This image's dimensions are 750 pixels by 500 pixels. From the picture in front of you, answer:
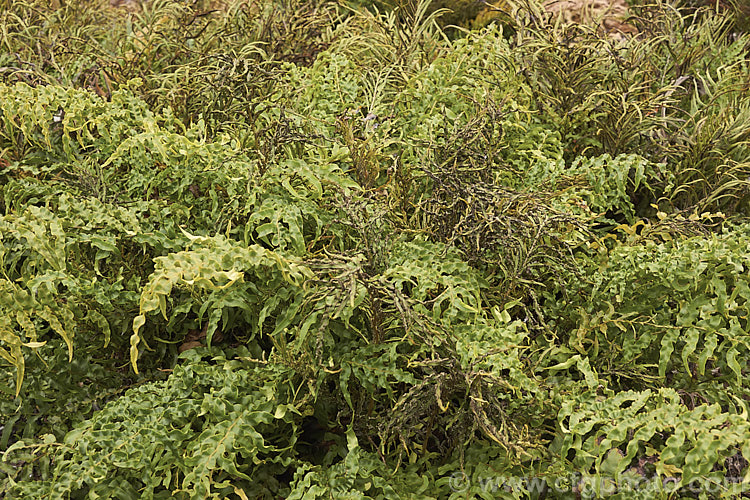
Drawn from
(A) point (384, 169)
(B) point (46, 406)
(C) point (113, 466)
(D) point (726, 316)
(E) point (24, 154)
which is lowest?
(B) point (46, 406)

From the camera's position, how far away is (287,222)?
1.72 m

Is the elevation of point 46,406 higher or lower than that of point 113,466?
lower

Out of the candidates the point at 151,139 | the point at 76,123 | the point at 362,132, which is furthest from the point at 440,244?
the point at 76,123

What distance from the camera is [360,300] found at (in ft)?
4.98

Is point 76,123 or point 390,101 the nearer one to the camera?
point 76,123

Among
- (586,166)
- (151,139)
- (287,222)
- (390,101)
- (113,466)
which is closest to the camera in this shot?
(113,466)

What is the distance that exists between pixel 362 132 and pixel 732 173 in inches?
47.1

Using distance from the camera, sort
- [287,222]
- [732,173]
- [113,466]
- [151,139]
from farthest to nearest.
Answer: [732,173] < [151,139] < [287,222] < [113,466]

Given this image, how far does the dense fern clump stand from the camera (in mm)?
1537

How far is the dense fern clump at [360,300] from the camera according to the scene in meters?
1.54

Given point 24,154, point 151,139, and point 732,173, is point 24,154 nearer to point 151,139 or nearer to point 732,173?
point 151,139

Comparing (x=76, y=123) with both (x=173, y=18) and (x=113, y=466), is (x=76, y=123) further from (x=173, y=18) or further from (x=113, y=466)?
(x=173, y=18)

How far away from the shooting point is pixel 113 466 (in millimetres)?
1552

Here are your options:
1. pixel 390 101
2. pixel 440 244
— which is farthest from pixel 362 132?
pixel 440 244
